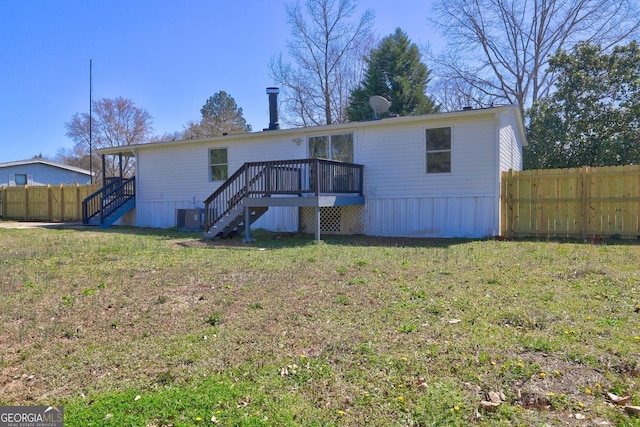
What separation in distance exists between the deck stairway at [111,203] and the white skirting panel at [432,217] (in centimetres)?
1005

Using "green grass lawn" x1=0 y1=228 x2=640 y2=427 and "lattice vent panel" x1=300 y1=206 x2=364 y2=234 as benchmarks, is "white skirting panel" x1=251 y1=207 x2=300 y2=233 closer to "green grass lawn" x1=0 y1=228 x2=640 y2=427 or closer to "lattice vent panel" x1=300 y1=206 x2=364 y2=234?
"lattice vent panel" x1=300 y1=206 x2=364 y2=234

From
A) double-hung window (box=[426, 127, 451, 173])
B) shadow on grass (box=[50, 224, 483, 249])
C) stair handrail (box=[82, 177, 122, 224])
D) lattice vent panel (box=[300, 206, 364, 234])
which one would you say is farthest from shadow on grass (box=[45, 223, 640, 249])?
stair handrail (box=[82, 177, 122, 224])

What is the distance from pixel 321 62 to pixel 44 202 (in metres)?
18.8

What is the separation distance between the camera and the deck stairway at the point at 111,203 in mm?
16719

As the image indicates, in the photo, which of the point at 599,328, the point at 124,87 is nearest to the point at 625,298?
the point at 599,328

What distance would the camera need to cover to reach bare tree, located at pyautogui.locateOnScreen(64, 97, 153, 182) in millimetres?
37469

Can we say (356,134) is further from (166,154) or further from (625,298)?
(625,298)

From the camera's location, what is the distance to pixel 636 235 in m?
10.5

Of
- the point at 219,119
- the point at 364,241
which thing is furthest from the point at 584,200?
the point at 219,119

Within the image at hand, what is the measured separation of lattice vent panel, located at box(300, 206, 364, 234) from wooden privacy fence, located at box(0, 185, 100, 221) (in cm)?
1222

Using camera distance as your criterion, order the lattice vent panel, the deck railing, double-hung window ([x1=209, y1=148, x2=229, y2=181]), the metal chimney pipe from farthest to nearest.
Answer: double-hung window ([x1=209, y1=148, x2=229, y2=181]), the metal chimney pipe, the lattice vent panel, the deck railing

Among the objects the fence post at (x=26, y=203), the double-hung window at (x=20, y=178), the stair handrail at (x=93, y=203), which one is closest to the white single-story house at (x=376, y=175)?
the stair handrail at (x=93, y=203)

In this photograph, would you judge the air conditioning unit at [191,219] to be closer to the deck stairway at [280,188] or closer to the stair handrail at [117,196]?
the deck stairway at [280,188]

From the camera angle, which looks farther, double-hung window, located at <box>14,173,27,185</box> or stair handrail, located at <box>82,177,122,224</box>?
double-hung window, located at <box>14,173,27,185</box>
